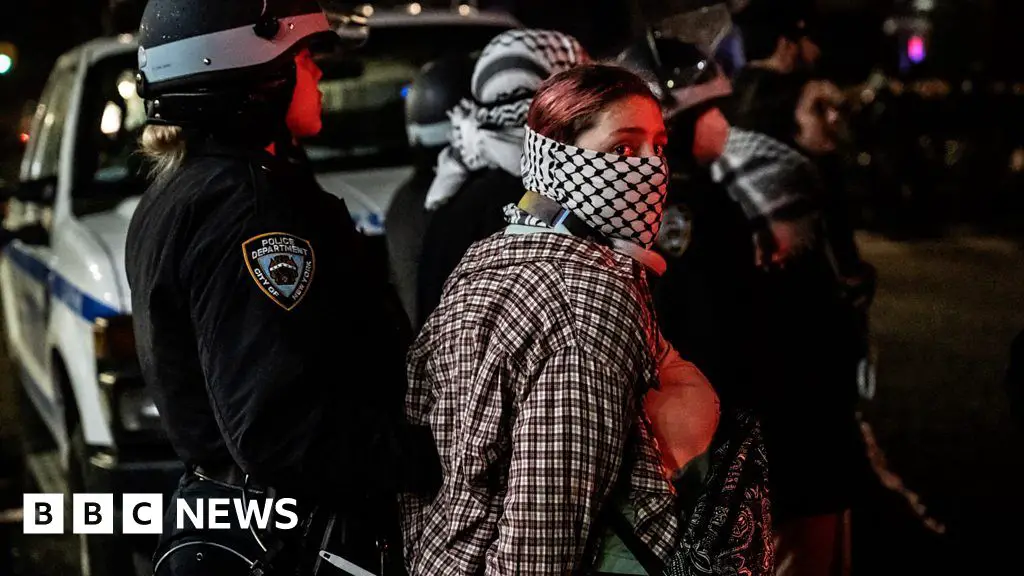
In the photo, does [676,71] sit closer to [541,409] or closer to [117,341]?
[541,409]

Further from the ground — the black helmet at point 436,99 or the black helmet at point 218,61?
the black helmet at point 218,61

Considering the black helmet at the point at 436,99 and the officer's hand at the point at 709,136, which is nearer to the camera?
the officer's hand at the point at 709,136

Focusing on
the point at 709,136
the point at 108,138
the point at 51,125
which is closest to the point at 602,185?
the point at 709,136

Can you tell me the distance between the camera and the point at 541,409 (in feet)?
6.63

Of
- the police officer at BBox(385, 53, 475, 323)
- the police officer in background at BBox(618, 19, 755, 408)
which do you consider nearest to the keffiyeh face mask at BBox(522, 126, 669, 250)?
the police officer in background at BBox(618, 19, 755, 408)

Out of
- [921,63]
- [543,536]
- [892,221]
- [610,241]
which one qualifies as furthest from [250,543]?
[921,63]

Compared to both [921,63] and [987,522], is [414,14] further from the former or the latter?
[921,63]

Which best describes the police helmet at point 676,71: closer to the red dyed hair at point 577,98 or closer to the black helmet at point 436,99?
the black helmet at point 436,99

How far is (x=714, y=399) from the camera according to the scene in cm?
223

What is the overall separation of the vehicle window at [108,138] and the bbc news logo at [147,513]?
48.4 inches

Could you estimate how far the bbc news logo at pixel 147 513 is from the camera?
2.49 m

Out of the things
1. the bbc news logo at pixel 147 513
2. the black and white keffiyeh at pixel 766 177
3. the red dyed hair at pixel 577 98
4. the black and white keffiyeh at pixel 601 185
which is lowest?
the bbc news logo at pixel 147 513

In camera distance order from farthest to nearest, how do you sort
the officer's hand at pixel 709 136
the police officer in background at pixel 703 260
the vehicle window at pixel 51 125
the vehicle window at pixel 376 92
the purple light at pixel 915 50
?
the purple light at pixel 915 50, the vehicle window at pixel 51 125, the vehicle window at pixel 376 92, the officer's hand at pixel 709 136, the police officer in background at pixel 703 260

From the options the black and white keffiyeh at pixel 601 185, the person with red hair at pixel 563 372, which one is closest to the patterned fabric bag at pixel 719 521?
the person with red hair at pixel 563 372
